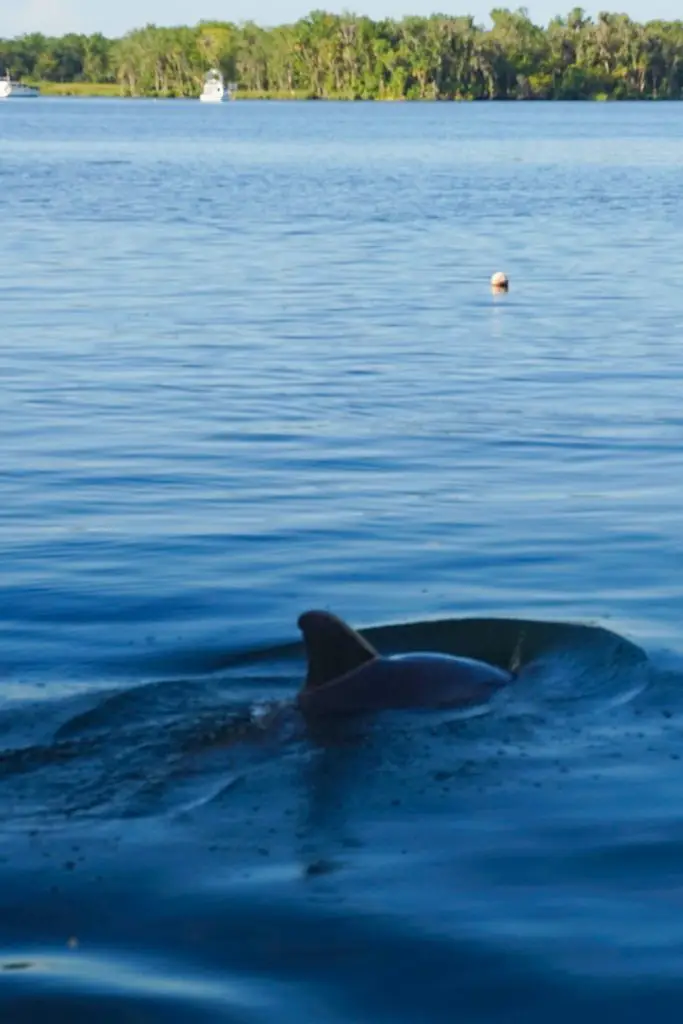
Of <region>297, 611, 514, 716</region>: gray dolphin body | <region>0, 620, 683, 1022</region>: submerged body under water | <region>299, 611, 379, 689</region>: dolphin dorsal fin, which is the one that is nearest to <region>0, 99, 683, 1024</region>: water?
<region>0, 620, 683, 1022</region>: submerged body under water

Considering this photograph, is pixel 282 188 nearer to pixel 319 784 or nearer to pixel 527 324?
pixel 527 324

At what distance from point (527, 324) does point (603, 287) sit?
620 cm

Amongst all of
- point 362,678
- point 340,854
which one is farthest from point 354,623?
point 340,854

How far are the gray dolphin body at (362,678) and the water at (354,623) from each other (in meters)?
0.21

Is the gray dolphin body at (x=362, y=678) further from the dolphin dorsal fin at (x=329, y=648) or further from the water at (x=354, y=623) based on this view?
the water at (x=354, y=623)

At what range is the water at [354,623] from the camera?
25.7 feet

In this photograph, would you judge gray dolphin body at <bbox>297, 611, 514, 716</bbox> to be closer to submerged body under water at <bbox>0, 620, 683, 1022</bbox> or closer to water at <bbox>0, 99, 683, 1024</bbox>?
submerged body under water at <bbox>0, 620, 683, 1022</bbox>

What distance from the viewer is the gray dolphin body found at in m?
9.97

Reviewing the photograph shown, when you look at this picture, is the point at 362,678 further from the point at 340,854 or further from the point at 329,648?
the point at 340,854

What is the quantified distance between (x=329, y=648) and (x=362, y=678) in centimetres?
32

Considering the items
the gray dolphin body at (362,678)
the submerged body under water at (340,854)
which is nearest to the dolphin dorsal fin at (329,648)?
the gray dolphin body at (362,678)

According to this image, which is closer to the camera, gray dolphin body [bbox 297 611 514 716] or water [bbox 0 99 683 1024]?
water [bbox 0 99 683 1024]

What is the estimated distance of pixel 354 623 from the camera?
1280 cm

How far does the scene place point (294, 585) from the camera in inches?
550
